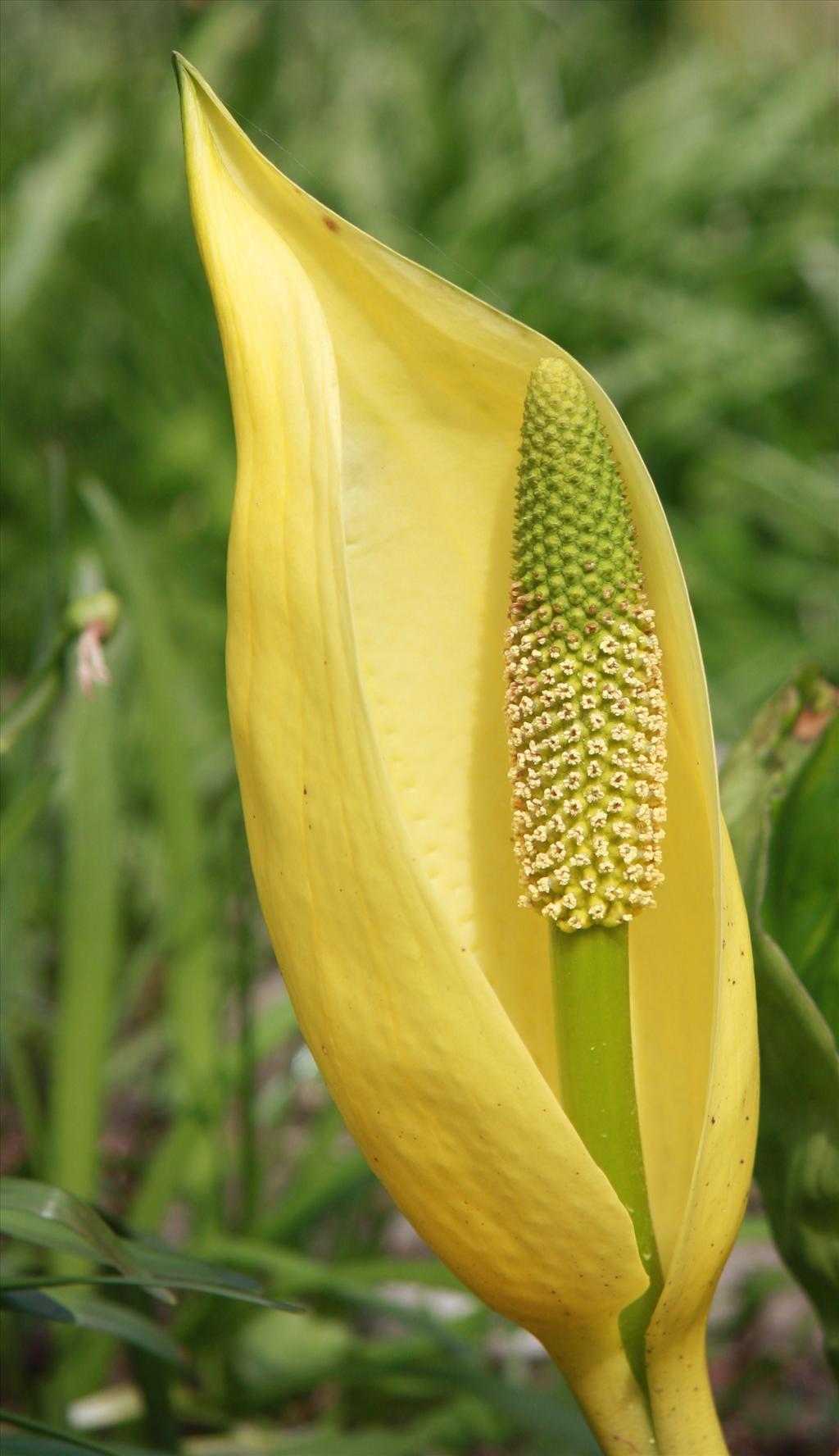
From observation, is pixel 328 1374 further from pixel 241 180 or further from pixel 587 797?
pixel 241 180

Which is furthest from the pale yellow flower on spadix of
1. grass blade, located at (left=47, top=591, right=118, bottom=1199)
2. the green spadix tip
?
grass blade, located at (left=47, top=591, right=118, bottom=1199)

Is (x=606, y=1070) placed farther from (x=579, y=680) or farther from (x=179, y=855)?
(x=179, y=855)

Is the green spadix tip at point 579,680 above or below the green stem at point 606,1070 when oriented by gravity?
above

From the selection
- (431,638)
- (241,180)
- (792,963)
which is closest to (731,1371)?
(792,963)

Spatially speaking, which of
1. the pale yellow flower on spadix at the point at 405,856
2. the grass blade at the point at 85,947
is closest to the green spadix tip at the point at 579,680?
the pale yellow flower on spadix at the point at 405,856

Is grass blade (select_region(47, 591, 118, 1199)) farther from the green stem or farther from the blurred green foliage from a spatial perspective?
the green stem

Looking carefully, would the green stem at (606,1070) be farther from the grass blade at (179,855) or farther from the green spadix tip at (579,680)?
the grass blade at (179,855)

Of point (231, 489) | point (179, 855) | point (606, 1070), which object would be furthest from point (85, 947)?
point (231, 489)
